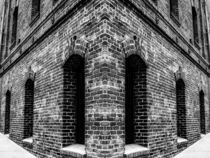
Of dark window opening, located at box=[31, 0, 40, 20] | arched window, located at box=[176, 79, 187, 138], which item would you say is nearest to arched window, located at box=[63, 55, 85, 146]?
dark window opening, located at box=[31, 0, 40, 20]

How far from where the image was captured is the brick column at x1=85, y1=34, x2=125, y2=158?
3.89 metres

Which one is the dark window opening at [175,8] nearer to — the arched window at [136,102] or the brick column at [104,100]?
the arched window at [136,102]

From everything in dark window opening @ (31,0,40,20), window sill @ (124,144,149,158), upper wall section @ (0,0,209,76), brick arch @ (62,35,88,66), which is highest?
dark window opening @ (31,0,40,20)

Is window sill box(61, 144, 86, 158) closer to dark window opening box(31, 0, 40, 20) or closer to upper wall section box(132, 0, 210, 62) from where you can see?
upper wall section box(132, 0, 210, 62)

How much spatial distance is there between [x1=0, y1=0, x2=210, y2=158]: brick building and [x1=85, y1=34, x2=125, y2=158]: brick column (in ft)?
0.05

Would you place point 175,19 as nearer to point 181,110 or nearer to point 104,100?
point 181,110

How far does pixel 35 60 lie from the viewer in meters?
7.07

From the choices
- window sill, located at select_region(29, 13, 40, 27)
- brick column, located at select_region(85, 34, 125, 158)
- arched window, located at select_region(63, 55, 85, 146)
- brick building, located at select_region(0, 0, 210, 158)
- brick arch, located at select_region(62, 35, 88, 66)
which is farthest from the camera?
window sill, located at select_region(29, 13, 40, 27)

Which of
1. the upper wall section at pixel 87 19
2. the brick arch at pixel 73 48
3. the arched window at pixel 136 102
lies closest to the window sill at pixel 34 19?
the upper wall section at pixel 87 19

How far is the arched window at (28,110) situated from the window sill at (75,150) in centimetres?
320

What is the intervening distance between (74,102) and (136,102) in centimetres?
131

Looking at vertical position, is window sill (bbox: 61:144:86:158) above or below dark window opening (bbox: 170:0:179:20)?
below

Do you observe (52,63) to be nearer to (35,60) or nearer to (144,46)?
(35,60)

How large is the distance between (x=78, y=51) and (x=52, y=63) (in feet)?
4.38
